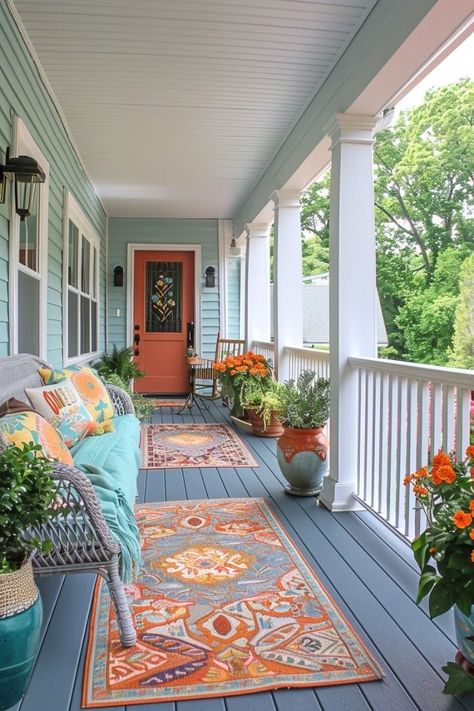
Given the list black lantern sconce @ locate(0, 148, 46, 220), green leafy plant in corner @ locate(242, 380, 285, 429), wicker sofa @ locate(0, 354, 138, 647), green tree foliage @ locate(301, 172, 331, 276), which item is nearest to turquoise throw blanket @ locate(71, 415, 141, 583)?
wicker sofa @ locate(0, 354, 138, 647)

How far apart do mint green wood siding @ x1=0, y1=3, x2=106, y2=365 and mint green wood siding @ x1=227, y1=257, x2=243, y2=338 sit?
2.53m

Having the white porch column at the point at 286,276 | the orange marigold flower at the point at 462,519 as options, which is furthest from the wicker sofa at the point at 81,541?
the white porch column at the point at 286,276

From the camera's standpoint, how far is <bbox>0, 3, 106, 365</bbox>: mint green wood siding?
2.69 meters

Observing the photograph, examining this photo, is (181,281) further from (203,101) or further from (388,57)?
(388,57)

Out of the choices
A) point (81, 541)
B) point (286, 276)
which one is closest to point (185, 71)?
point (286, 276)

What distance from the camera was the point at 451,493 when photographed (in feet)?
4.88

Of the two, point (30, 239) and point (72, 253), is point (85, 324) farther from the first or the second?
point (30, 239)

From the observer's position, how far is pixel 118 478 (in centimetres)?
212

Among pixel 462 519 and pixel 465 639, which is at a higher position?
pixel 462 519

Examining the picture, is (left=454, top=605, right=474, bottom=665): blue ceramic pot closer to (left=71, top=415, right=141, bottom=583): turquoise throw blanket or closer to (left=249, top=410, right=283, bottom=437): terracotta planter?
(left=71, top=415, right=141, bottom=583): turquoise throw blanket

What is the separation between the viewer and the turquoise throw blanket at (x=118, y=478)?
1.75 m

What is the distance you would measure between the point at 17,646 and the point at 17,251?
2143mm

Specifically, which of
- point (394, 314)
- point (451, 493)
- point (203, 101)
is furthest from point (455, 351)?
point (451, 493)

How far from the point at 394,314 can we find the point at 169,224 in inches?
347
